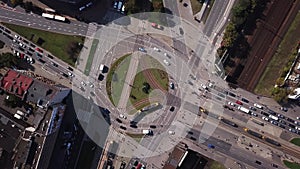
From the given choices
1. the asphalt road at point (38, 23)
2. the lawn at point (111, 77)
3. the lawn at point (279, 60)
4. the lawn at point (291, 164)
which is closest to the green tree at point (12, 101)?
the asphalt road at point (38, 23)

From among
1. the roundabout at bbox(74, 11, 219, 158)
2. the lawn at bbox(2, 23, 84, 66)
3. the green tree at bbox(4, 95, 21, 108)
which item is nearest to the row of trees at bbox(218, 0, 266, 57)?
the roundabout at bbox(74, 11, 219, 158)

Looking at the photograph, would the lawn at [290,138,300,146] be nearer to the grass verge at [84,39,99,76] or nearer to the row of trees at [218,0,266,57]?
the row of trees at [218,0,266,57]

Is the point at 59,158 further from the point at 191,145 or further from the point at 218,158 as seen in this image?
the point at 218,158

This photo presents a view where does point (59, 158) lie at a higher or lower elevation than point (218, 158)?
lower

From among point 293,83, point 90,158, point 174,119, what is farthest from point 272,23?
point 90,158

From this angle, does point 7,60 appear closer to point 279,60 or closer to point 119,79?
point 119,79

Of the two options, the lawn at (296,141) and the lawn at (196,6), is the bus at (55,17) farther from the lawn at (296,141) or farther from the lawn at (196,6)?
the lawn at (296,141)
